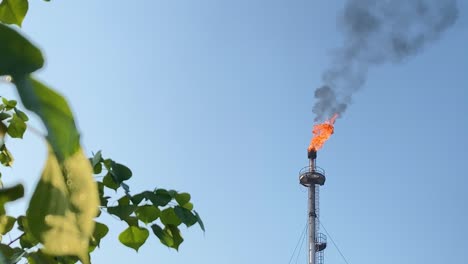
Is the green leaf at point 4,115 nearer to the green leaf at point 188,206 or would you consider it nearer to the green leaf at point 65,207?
the green leaf at point 188,206

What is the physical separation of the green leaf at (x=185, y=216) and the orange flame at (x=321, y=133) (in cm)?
4708

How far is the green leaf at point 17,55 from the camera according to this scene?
206 mm

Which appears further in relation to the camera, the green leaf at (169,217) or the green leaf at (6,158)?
the green leaf at (6,158)

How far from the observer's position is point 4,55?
8.1 inches

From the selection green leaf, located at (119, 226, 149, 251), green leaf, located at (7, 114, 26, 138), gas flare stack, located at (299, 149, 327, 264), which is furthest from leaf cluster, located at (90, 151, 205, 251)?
gas flare stack, located at (299, 149, 327, 264)

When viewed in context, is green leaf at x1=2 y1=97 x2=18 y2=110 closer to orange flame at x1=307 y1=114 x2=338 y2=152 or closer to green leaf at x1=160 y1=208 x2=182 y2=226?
green leaf at x1=160 y1=208 x2=182 y2=226

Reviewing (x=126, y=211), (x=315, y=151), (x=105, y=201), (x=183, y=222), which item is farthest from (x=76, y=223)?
(x=315, y=151)

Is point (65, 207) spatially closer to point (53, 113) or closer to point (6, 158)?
point (53, 113)

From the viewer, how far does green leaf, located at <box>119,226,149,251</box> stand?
158 centimetres

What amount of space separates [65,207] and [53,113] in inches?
1.7

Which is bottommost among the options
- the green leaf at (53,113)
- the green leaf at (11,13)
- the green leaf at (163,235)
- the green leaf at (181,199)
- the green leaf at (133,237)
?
the green leaf at (53,113)

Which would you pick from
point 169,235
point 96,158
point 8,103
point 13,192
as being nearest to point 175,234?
point 169,235

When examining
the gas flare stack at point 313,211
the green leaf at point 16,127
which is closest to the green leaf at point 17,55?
the green leaf at point 16,127

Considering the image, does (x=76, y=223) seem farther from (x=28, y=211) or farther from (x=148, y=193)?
(x=148, y=193)
